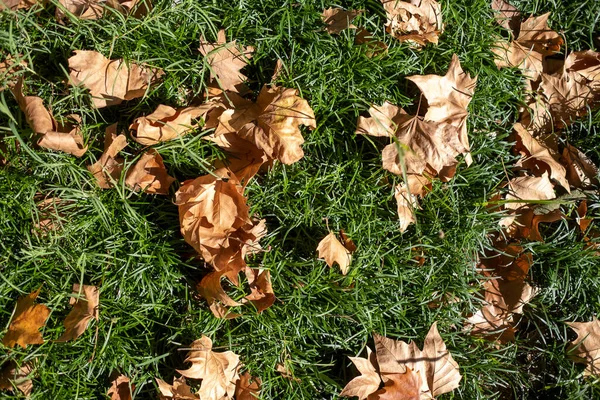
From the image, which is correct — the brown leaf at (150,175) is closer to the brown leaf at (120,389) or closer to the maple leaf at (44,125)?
the maple leaf at (44,125)

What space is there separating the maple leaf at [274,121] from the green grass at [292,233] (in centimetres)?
12

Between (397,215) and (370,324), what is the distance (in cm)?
49

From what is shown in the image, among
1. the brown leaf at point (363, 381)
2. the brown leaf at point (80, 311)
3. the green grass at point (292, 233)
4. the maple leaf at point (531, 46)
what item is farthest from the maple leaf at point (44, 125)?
the maple leaf at point (531, 46)

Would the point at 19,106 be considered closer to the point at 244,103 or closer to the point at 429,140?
the point at 244,103

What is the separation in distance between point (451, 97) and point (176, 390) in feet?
5.60

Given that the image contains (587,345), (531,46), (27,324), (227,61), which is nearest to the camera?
(27,324)

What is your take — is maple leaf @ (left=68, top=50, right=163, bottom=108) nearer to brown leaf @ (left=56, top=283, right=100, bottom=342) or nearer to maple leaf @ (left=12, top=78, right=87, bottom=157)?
maple leaf @ (left=12, top=78, right=87, bottom=157)

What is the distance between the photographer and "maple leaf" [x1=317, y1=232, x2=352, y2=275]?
2.49 meters

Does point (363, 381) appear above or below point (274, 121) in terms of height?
below

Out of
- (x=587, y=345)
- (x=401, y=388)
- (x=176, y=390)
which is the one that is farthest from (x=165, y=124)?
(x=587, y=345)

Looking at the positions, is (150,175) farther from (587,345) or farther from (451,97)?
(587,345)

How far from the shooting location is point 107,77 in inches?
96.3

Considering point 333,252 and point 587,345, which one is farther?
point 587,345

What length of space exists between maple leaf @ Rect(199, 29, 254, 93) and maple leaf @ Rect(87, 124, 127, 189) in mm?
476
